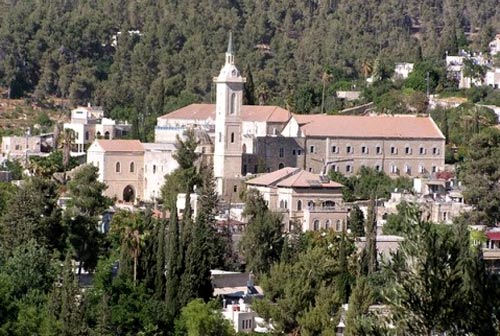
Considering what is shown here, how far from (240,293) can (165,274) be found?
11.6ft

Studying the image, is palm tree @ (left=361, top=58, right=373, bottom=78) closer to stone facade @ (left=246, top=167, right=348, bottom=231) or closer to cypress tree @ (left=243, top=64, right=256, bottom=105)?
cypress tree @ (left=243, top=64, right=256, bottom=105)

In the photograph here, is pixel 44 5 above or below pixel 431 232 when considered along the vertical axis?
above

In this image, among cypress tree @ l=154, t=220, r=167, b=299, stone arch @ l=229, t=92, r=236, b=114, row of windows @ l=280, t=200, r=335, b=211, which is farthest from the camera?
stone arch @ l=229, t=92, r=236, b=114

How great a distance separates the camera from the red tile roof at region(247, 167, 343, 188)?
5725 centimetres

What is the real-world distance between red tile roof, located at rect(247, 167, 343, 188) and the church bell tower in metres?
1.26

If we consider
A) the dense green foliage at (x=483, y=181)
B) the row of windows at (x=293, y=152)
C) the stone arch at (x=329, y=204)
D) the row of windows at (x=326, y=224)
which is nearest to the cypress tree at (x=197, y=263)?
the row of windows at (x=326, y=224)

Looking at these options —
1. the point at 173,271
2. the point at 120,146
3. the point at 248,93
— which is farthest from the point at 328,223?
the point at 248,93

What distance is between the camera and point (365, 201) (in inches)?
2382

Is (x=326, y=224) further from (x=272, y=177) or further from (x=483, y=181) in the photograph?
(x=483, y=181)

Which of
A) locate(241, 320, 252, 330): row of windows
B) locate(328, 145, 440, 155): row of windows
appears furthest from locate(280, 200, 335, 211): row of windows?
locate(241, 320, 252, 330): row of windows

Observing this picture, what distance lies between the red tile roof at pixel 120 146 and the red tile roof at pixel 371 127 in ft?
21.2

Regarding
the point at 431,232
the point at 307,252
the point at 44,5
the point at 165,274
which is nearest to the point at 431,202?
the point at 307,252

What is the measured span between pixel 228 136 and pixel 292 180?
13.1ft

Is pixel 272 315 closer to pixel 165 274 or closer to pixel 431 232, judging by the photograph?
pixel 165 274
